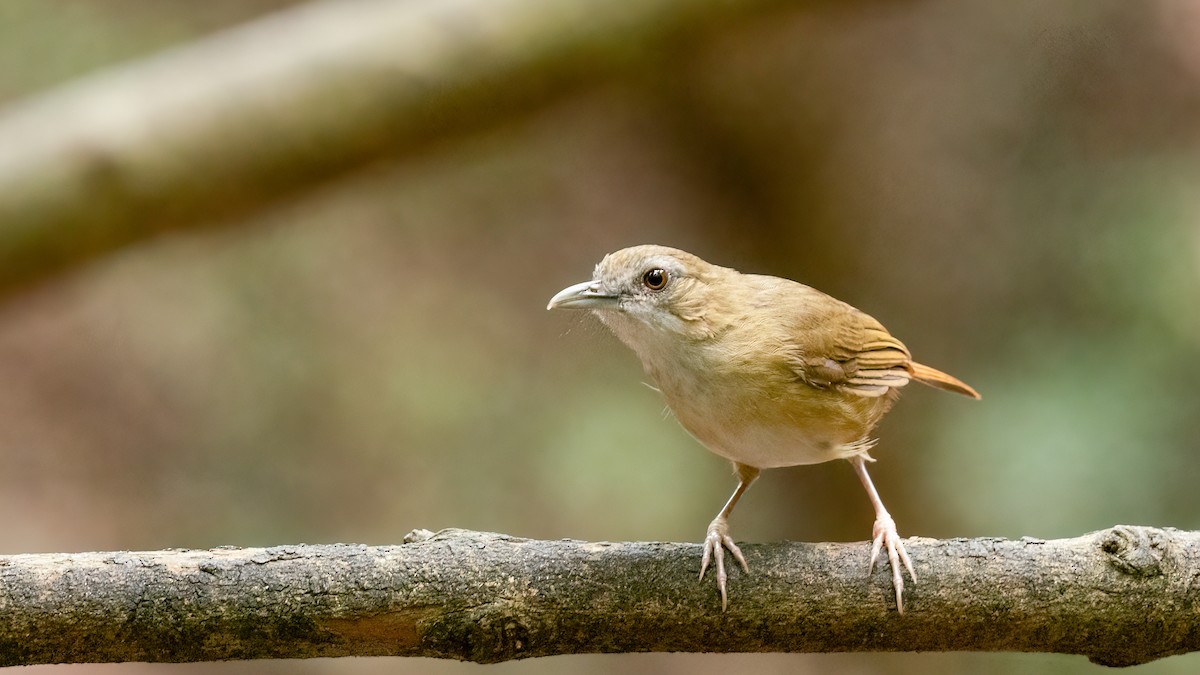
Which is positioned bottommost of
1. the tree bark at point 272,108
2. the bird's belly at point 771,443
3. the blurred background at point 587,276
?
the bird's belly at point 771,443

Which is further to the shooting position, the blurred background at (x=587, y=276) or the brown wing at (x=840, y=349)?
the blurred background at (x=587, y=276)

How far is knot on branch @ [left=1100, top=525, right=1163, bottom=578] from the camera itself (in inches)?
126

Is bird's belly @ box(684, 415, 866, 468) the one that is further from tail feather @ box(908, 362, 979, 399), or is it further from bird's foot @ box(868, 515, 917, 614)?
tail feather @ box(908, 362, 979, 399)

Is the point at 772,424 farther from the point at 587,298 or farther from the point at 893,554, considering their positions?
the point at 587,298

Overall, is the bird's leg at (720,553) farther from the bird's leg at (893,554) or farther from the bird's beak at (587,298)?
the bird's beak at (587,298)

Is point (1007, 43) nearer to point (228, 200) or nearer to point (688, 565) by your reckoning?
point (228, 200)

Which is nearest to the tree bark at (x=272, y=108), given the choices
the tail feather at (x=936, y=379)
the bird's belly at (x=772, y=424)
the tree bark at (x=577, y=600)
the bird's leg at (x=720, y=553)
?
the tail feather at (x=936, y=379)

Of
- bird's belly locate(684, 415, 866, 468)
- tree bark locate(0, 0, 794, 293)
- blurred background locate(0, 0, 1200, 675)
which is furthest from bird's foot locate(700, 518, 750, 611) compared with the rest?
tree bark locate(0, 0, 794, 293)

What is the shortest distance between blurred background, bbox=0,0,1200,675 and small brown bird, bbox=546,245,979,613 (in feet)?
9.56

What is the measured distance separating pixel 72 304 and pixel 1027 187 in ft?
22.6

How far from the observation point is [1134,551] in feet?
10.5

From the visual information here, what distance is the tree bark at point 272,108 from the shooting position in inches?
250

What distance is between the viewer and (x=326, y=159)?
260 inches

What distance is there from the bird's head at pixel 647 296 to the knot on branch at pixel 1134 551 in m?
1.38
